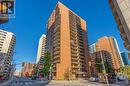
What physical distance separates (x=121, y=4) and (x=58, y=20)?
89.8 meters

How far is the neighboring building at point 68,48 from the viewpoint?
77688 millimetres

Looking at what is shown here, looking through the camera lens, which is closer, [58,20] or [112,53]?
[58,20]

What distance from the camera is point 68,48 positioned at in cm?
8356

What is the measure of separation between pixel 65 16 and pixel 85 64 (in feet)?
112

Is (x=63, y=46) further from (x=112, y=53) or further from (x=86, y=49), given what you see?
(x=112, y=53)

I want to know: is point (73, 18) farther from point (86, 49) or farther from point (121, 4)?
point (121, 4)

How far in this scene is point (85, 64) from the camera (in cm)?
9312

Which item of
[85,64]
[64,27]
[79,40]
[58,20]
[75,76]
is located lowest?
[75,76]

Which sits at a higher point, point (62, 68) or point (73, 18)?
point (73, 18)

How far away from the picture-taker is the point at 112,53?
16375 cm

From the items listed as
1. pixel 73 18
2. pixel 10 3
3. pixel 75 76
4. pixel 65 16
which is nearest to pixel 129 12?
pixel 10 3

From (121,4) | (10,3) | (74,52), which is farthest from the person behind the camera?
(74,52)

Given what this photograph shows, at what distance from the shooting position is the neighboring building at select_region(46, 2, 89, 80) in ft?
255

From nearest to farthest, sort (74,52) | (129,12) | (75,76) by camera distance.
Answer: (129,12), (75,76), (74,52)
